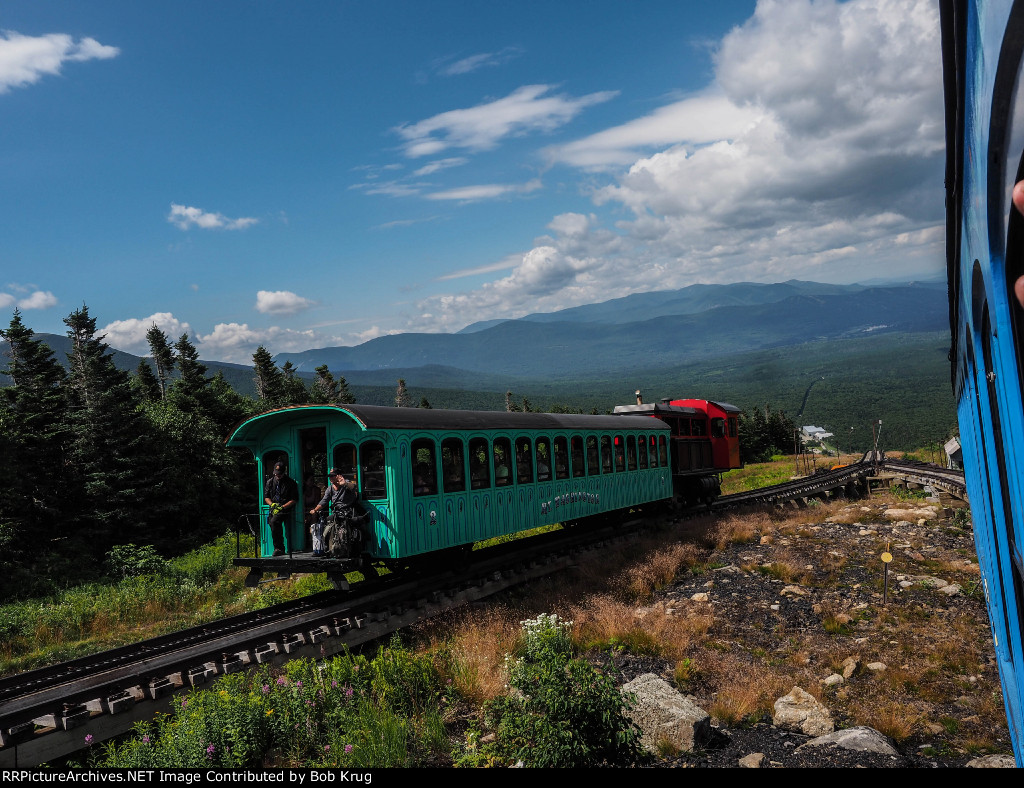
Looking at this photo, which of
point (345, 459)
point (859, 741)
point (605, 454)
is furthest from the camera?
point (605, 454)

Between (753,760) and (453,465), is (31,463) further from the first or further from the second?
(753,760)

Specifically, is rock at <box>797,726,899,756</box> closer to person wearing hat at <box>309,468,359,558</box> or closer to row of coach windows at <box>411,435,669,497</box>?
row of coach windows at <box>411,435,669,497</box>

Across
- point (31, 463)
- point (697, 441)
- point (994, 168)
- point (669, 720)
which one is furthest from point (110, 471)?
point (994, 168)

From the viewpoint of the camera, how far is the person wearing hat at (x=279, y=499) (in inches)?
488

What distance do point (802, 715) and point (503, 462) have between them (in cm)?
738

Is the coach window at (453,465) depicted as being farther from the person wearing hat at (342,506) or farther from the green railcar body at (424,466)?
the person wearing hat at (342,506)

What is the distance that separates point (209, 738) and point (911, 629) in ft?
36.0

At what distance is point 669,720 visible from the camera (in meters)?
7.61

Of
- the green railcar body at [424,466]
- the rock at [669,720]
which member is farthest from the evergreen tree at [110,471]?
the rock at [669,720]

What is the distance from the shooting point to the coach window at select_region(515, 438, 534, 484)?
14469 millimetres

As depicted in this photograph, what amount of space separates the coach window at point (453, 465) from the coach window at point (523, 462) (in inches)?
71.6

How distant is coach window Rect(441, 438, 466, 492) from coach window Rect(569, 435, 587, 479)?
432 centimetres

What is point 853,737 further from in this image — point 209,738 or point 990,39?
point 990,39

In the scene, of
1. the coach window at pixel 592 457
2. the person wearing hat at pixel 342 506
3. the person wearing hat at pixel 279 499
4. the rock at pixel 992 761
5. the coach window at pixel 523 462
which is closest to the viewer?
the rock at pixel 992 761
